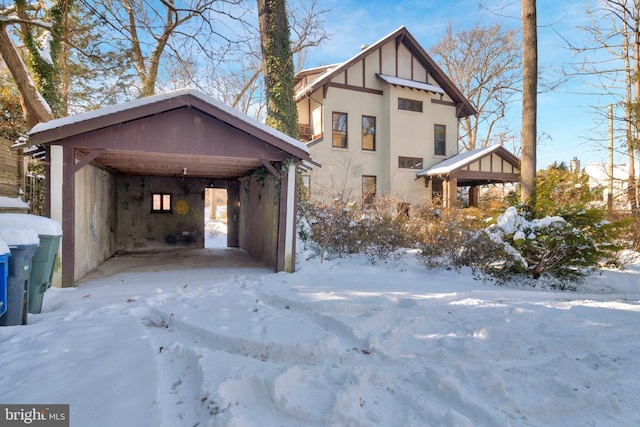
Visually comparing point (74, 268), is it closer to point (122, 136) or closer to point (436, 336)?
point (122, 136)

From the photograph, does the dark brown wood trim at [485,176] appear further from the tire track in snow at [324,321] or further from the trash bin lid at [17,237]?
the trash bin lid at [17,237]

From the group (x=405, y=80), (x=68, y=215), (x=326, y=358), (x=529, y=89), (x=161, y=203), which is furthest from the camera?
(x=405, y=80)

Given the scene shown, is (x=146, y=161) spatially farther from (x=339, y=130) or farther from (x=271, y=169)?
(x=339, y=130)

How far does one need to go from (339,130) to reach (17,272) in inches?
536

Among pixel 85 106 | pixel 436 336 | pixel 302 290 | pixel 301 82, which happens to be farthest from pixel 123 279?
pixel 301 82

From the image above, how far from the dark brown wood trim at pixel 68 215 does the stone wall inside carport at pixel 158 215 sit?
219 inches

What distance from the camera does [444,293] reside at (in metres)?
5.46

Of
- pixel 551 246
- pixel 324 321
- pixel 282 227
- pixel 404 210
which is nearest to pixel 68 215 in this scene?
pixel 282 227

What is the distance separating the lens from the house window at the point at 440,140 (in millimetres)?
17688

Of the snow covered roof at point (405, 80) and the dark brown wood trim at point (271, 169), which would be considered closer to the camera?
the dark brown wood trim at point (271, 169)

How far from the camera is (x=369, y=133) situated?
16.4m

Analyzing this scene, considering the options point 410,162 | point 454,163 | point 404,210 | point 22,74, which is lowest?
point 404,210

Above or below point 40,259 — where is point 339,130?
above

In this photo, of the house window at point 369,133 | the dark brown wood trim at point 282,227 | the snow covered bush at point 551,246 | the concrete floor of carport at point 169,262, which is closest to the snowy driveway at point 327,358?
the snow covered bush at point 551,246
